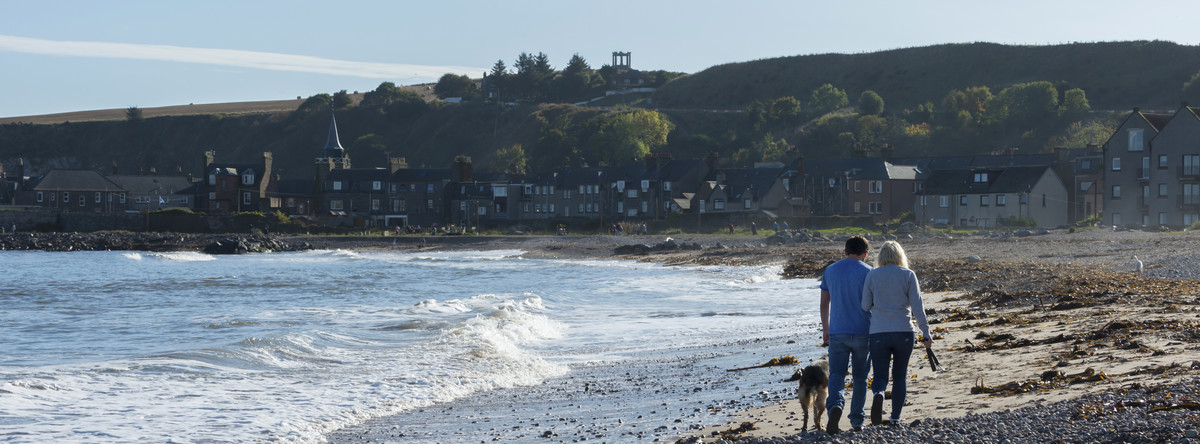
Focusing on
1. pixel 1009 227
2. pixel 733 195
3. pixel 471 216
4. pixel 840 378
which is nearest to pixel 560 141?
pixel 471 216

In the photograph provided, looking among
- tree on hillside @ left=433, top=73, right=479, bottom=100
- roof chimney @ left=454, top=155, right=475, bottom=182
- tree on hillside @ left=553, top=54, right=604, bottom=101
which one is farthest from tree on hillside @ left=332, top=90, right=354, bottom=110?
roof chimney @ left=454, top=155, right=475, bottom=182

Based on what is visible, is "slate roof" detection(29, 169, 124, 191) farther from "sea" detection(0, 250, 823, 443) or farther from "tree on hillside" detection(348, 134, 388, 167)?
"sea" detection(0, 250, 823, 443)

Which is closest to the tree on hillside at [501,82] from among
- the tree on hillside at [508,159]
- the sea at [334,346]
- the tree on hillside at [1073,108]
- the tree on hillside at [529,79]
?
the tree on hillside at [529,79]

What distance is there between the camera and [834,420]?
8.09 meters

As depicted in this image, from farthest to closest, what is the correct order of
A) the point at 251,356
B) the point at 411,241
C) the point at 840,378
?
the point at 411,241, the point at 251,356, the point at 840,378

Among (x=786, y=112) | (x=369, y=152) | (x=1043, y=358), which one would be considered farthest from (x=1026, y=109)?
(x=1043, y=358)

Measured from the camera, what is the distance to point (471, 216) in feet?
333

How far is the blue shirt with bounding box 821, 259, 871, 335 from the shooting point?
835cm

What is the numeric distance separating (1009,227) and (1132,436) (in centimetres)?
6322

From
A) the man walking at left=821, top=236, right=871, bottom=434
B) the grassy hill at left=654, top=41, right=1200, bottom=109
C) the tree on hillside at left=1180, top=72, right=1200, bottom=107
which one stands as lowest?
the man walking at left=821, top=236, right=871, bottom=434

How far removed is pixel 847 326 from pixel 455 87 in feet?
616

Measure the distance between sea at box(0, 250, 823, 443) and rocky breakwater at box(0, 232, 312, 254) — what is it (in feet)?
119

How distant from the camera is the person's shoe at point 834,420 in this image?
808 centimetres

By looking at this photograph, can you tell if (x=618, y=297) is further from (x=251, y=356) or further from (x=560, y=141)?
(x=560, y=141)
